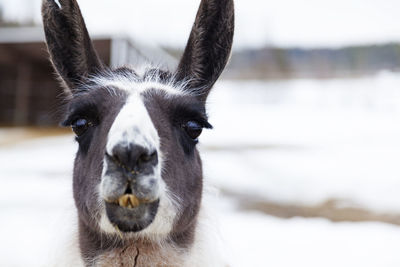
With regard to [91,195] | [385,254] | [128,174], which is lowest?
[385,254]

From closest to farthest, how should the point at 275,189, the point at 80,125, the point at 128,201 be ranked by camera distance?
the point at 128,201
the point at 80,125
the point at 275,189

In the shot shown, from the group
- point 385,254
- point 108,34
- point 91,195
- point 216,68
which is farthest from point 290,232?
point 108,34

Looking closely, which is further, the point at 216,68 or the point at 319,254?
the point at 319,254

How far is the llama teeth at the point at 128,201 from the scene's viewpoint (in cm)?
230

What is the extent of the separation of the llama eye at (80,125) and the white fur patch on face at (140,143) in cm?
37

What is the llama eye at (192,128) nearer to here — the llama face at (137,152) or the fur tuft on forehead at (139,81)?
the llama face at (137,152)

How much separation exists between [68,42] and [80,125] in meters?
0.84

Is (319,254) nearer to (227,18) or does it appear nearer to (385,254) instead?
(385,254)

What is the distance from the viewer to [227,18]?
3.24 meters

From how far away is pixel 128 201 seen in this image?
234 centimetres

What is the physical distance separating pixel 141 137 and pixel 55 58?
1.47m

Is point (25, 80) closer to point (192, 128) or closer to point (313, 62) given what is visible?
point (313, 62)

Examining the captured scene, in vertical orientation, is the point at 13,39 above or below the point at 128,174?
below

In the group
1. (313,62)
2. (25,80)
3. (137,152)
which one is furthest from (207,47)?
(25,80)
